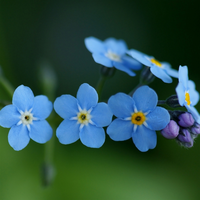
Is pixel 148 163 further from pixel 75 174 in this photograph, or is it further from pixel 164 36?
pixel 164 36

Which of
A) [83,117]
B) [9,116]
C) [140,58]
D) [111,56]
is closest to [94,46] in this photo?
[111,56]

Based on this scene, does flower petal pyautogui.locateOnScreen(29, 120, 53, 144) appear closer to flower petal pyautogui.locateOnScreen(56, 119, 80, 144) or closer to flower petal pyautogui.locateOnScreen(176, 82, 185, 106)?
flower petal pyautogui.locateOnScreen(56, 119, 80, 144)

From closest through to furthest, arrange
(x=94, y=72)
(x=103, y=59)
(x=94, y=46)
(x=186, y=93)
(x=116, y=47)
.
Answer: (x=186, y=93) < (x=103, y=59) < (x=94, y=46) < (x=116, y=47) < (x=94, y=72)

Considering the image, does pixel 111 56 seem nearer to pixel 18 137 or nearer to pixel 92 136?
pixel 92 136

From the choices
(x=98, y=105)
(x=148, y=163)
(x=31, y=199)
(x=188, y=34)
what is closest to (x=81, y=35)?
(x=188, y=34)

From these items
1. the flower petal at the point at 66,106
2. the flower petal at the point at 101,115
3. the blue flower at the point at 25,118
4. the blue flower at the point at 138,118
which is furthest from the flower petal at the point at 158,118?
the blue flower at the point at 25,118
